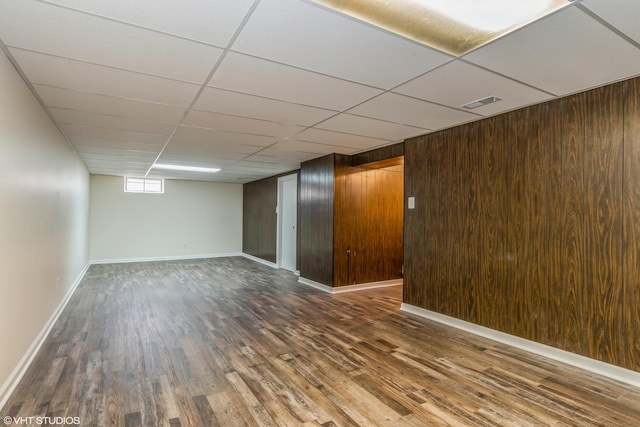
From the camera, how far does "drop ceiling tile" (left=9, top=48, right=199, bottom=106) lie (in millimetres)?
2152

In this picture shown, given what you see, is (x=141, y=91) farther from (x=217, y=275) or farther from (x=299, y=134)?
(x=217, y=275)

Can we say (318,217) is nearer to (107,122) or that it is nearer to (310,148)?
(310,148)

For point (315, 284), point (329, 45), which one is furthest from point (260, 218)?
point (329, 45)

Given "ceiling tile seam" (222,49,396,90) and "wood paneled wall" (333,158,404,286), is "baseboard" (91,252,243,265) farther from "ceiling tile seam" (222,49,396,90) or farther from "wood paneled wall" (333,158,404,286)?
"ceiling tile seam" (222,49,396,90)

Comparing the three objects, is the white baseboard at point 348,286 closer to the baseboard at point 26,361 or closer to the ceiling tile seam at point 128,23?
the baseboard at point 26,361

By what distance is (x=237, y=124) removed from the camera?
11.7 feet

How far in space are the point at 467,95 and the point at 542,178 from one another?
3.48 feet

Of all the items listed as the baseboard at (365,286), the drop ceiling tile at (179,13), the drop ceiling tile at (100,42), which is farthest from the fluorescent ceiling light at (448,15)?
the baseboard at (365,286)

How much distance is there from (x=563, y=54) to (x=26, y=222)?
4101 millimetres

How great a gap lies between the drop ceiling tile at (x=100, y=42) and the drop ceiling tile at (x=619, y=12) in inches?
79.3

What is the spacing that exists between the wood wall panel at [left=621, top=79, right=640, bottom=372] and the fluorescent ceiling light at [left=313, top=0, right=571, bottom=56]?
1.45m

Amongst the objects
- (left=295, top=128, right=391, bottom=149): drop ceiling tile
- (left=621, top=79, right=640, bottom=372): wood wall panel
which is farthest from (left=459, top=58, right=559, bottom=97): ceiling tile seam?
(left=295, top=128, right=391, bottom=149): drop ceiling tile

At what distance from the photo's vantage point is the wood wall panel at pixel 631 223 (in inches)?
94.9

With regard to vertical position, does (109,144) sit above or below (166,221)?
above
